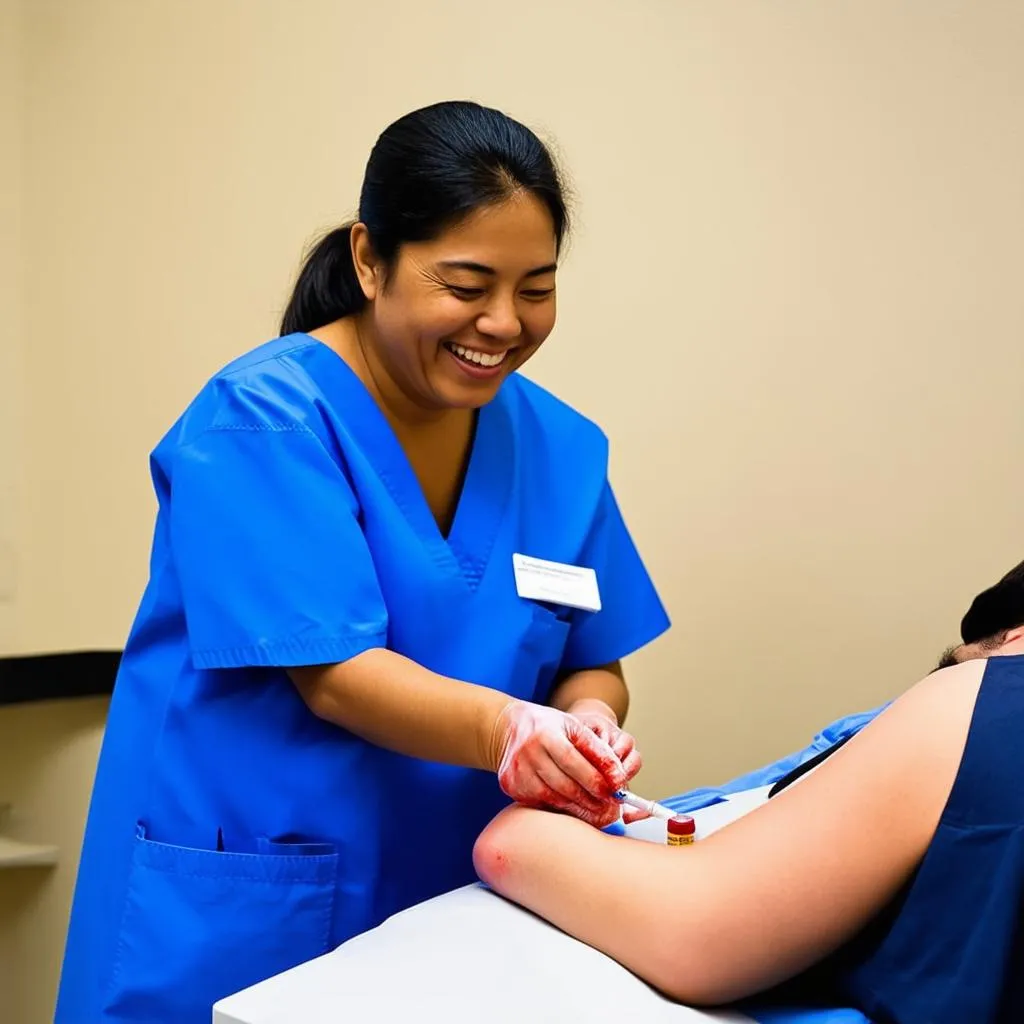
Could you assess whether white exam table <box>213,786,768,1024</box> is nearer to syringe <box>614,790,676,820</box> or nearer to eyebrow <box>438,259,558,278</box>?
syringe <box>614,790,676,820</box>

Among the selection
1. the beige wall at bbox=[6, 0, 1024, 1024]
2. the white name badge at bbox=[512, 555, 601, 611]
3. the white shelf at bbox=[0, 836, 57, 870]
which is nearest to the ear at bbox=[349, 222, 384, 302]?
the white name badge at bbox=[512, 555, 601, 611]

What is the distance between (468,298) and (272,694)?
1.50 feet

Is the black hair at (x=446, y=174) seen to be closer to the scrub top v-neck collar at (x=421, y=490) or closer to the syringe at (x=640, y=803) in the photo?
the scrub top v-neck collar at (x=421, y=490)

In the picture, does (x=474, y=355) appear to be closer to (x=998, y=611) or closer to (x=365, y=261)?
(x=365, y=261)

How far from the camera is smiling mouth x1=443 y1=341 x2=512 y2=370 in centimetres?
138

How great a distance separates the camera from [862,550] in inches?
79.3

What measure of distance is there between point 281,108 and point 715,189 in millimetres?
911

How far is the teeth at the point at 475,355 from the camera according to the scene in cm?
138

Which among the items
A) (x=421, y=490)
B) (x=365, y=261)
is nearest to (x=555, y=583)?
(x=421, y=490)

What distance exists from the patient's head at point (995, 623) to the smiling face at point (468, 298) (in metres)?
0.53

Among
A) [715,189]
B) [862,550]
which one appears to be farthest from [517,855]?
[715,189]

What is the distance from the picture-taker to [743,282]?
2.07 metres

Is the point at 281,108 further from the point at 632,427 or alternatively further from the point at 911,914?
the point at 911,914

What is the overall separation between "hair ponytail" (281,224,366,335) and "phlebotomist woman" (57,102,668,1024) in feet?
0.12
